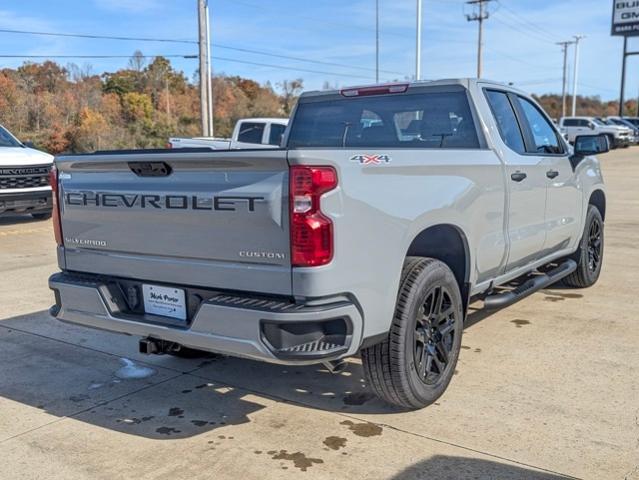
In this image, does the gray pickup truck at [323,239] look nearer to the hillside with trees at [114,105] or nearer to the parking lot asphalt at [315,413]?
the parking lot asphalt at [315,413]

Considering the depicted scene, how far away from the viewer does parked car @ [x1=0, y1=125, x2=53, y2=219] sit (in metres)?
11.2

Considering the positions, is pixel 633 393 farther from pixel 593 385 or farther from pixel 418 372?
pixel 418 372

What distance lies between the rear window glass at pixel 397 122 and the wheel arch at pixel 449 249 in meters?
0.80

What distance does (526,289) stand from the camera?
5117mm

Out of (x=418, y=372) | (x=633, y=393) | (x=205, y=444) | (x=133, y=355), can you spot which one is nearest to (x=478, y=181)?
(x=418, y=372)

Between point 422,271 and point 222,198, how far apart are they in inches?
49.0

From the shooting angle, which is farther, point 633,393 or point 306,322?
point 633,393

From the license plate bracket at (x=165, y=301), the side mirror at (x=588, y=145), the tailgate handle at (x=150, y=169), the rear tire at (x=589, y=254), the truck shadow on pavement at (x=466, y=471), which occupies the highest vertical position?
the side mirror at (x=588, y=145)

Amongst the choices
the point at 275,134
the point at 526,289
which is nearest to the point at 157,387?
the point at 526,289

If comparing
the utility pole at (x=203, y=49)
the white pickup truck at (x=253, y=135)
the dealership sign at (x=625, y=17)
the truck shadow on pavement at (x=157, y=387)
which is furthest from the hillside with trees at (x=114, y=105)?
the truck shadow on pavement at (x=157, y=387)

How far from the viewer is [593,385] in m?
4.30

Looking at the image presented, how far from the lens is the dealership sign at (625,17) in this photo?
52.9 m

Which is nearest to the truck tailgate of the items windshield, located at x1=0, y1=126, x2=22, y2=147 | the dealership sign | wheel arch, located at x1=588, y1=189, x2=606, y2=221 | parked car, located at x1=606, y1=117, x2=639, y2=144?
wheel arch, located at x1=588, y1=189, x2=606, y2=221

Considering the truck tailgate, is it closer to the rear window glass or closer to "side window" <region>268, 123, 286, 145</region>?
the rear window glass
